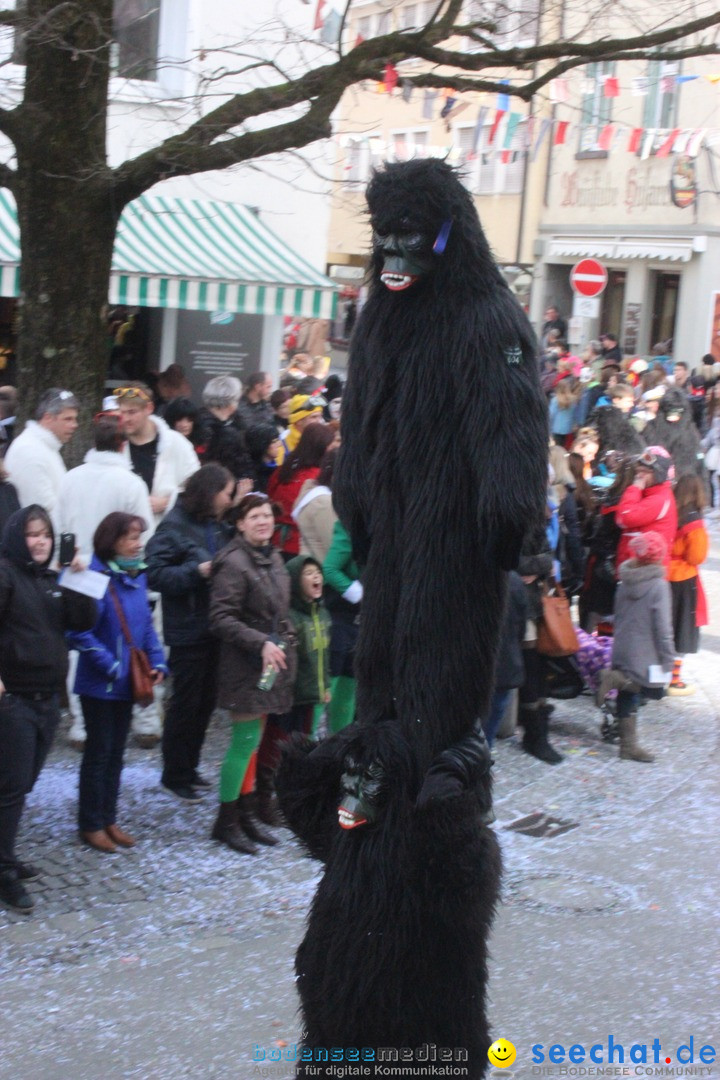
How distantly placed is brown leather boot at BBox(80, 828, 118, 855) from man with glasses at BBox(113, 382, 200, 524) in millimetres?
2406

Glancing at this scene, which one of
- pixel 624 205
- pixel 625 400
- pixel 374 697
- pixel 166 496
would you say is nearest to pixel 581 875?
pixel 374 697

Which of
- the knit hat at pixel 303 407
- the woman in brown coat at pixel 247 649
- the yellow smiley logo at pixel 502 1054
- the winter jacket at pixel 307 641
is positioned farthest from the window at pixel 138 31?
the yellow smiley logo at pixel 502 1054

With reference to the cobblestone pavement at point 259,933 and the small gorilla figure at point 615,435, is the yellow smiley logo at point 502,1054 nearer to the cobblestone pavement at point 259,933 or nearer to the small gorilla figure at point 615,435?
the cobblestone pavement at point 259,933

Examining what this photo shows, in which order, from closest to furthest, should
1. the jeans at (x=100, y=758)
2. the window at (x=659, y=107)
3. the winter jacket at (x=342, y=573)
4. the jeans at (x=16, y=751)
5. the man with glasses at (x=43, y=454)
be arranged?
the jeans at (x=16, y=751), the jeans at (x=100, y=758), the winter jacket at (x=342, y=573), the man with glasses at (x=43, y=454), the window at (x=659, y=107)

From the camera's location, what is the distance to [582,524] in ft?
29.0

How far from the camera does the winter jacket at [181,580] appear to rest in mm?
6055

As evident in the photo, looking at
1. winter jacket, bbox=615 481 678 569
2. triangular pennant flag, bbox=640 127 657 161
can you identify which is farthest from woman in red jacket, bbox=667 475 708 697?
triangular pennant flag, bbox=640 127 657 161

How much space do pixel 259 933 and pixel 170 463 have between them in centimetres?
339

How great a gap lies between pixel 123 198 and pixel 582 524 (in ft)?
12.0

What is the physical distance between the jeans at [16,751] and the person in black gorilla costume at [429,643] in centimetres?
196

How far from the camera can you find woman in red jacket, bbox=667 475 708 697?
28.3 ft

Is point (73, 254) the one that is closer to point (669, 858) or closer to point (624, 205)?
point (669, 858)

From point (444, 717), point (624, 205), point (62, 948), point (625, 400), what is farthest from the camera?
point (624, 205)

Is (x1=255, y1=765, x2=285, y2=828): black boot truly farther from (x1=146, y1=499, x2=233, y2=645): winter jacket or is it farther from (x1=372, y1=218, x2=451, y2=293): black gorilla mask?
(x1=372, y1=218, x2=451, y2=293): black gorilla mask
